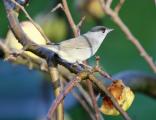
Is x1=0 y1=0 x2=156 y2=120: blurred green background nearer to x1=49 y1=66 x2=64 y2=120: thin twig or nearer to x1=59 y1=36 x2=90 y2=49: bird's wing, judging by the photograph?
x1=59 y1=36 x2=90 y2=49: bird's wing

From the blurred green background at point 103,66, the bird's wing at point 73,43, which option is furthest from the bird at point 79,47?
the blurred green background at point 103,66

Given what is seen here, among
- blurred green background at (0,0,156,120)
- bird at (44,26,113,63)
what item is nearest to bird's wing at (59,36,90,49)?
bird at (44,26,113,63)

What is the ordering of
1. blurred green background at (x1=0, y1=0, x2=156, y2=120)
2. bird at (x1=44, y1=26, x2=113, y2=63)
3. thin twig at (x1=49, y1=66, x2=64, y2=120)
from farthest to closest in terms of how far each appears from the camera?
blurred green background at (x1=0, y1=0, x2=156, y2=120) → bird at (x1=44, y1=26, x2=113, y2=63) → thin twig at (x1=49, y1=66, x2=64, y2=120)

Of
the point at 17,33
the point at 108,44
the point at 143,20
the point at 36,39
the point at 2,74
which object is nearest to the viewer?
the point at 17,33

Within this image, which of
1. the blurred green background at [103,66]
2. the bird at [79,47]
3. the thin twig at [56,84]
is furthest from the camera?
the blurred green background at [103,66]

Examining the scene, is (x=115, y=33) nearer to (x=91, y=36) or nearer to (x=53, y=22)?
(x=53, y=22)

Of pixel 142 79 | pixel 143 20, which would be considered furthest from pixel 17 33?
pixel 143 20

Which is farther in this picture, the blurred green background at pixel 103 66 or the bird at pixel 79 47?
the blurred green background at pixel 103 66

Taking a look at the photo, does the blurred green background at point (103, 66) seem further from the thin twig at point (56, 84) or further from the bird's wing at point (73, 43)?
the thin twig at point (56, 84)
